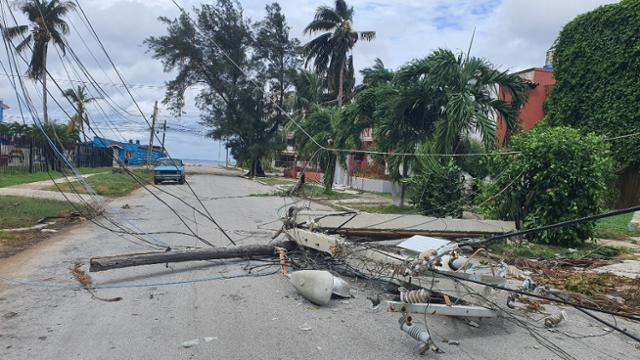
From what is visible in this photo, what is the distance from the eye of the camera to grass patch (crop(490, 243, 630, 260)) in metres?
9.64

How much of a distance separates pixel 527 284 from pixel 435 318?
3.53 ft

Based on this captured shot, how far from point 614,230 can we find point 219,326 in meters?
12.5

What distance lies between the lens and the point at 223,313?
222 inches

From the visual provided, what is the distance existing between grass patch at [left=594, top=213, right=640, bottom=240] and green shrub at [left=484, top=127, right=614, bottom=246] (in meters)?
1.61

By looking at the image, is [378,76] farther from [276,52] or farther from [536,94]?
[276,52]

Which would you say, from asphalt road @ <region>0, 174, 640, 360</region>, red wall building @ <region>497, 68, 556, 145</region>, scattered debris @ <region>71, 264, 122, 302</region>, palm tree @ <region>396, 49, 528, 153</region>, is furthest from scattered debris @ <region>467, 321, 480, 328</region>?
red wall building @ <region>497, 68, 556, 145</region>

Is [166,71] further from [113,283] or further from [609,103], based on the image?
[113,283]

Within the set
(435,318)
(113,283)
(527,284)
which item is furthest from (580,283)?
(113,283)

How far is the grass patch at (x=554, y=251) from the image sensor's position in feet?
31.6

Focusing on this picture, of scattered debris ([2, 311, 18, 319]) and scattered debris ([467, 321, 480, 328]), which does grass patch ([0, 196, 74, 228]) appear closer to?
scattered debris ([2, 311, 18, 319])

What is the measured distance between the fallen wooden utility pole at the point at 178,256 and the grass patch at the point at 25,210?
4.32 meters

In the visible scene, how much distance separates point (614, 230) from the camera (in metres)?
13.7

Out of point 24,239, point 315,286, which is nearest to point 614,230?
point 315,286

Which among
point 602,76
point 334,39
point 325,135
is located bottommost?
point 325,135
